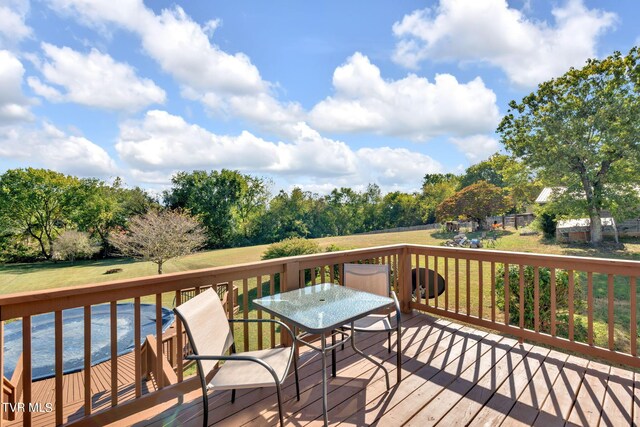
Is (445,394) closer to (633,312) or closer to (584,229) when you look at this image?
(633,312)

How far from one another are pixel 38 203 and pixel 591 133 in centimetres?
3588

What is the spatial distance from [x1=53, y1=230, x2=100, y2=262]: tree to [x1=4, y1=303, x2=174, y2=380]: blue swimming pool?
Answer: 1587cm

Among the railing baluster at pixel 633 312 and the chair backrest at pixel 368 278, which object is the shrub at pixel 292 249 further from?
the railing baluster at pixel 633 312

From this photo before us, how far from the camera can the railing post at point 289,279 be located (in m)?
3.04

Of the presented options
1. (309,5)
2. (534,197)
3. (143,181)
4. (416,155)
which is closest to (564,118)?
(534,197)

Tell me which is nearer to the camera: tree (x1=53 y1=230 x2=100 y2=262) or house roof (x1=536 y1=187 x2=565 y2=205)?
house roof (x1=536 y1=187 x2=565 y2=205)

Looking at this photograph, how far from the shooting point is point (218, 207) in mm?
27906

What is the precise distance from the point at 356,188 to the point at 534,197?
719 inches

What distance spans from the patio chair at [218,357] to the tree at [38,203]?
98.1 ft

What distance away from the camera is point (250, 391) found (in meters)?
2.45

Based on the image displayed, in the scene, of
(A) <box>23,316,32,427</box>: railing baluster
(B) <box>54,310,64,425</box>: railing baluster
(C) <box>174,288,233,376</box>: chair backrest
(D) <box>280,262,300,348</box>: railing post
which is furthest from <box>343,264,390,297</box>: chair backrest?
(A) <box>23,316,32,427</box>: railing baluster

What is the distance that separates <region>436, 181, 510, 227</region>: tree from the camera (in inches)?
874

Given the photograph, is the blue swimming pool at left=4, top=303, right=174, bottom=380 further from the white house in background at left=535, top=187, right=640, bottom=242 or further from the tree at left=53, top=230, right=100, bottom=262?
the white house in background at left=535, top=187, right=640, bottom=242

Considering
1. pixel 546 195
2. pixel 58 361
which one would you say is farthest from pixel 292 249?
pixel 546 195
